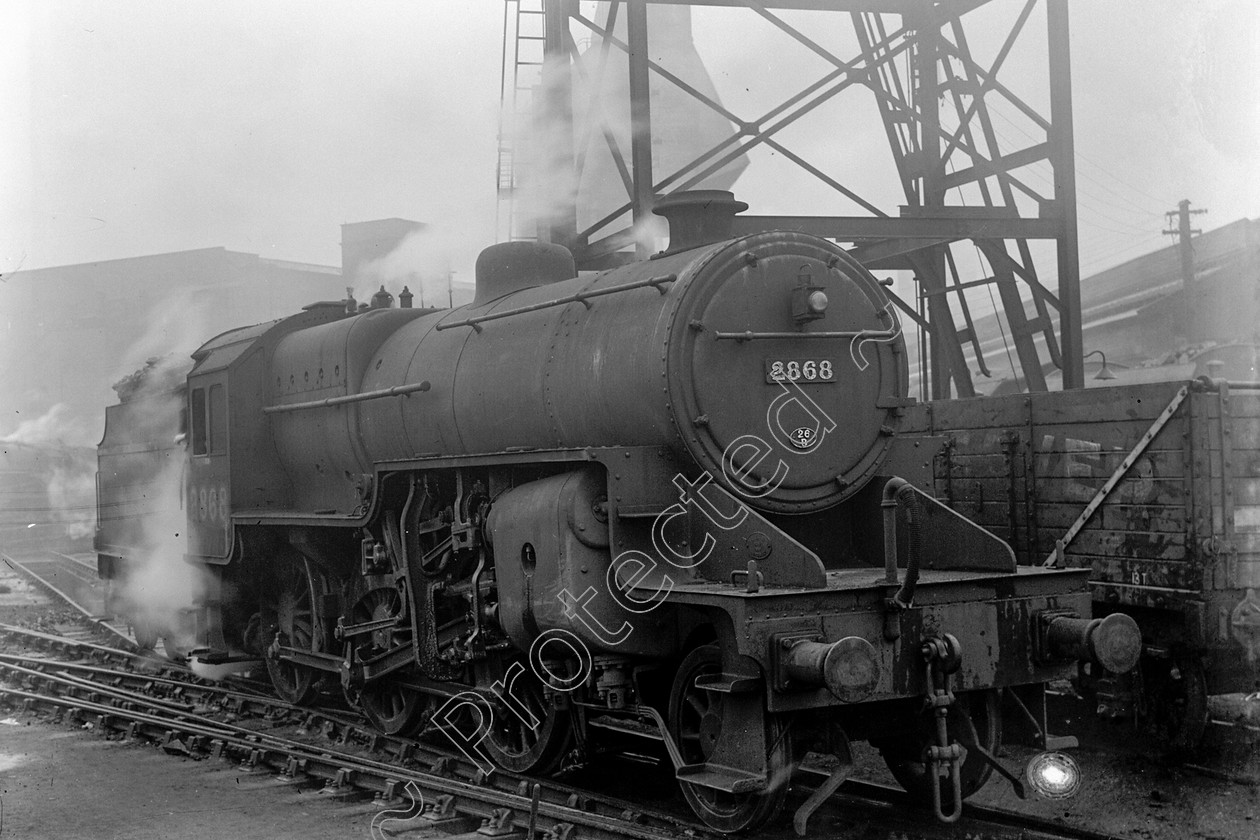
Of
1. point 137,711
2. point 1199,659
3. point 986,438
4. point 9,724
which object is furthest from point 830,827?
point 9,724

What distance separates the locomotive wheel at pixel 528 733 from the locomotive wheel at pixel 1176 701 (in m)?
3.92

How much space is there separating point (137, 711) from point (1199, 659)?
8.47 meters

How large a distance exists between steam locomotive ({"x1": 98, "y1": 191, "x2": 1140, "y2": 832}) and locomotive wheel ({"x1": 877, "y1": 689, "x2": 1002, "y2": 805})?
0.02 m

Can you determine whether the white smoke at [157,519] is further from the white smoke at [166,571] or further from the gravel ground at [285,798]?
the gravel ground at [285,798]

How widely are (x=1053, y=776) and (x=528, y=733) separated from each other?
3264 millimetres

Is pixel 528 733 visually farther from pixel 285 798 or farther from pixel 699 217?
pixel 699 217

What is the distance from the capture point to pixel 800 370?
691 cm

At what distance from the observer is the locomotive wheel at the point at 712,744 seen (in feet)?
19.3

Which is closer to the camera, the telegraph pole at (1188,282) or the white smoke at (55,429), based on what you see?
the telegraph pole at (1188,282)

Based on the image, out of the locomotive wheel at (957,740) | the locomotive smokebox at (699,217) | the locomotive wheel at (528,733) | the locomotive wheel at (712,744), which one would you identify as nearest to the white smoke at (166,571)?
the locomotive wheel at (528,733)

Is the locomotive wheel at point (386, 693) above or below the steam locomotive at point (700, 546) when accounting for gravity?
below

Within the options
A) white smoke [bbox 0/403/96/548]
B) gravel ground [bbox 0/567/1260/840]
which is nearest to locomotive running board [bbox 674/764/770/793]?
gravel ground [bbox 0/567/1260/840]

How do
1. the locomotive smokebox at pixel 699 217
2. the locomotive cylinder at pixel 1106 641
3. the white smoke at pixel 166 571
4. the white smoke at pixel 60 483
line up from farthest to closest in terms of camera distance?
the white smoke at pixel 60 483, the white smoke at pixel 166 571, the locomotive smokebox at pixel 699 217, the locomotive cylinder at pixel 1106 641

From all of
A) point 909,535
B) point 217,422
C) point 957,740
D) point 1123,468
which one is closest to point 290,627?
point 217,422
